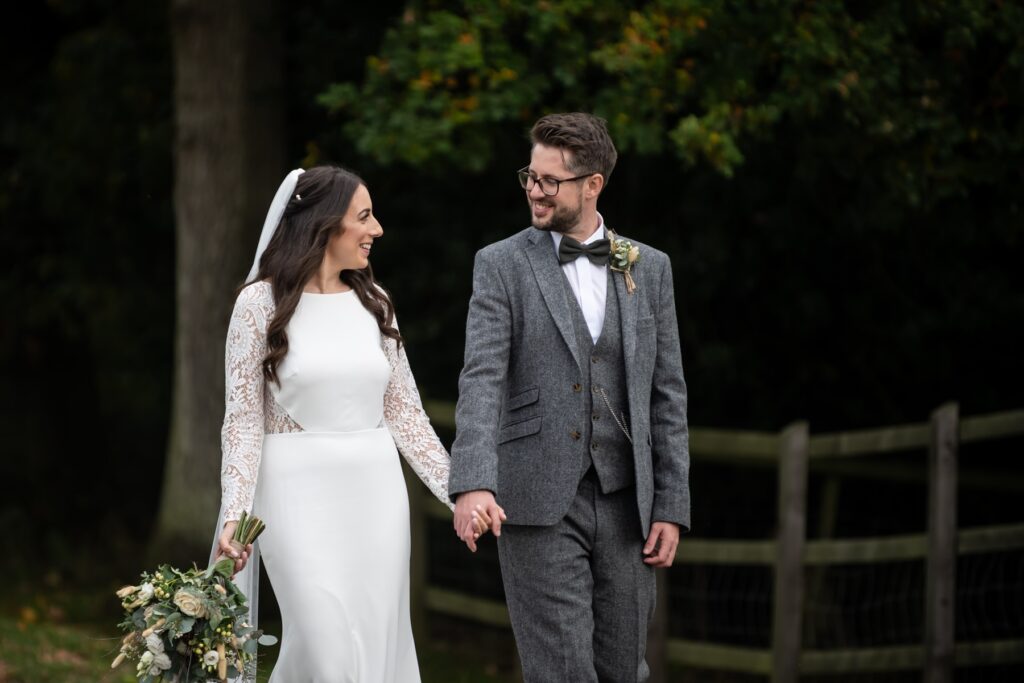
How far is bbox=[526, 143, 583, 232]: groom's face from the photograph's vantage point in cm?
458

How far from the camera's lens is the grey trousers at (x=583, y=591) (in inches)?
179

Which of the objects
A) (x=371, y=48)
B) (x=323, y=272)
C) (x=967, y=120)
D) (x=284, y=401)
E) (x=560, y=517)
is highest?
(x=371, y=48)

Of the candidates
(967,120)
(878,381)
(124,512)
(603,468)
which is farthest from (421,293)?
(603,468)

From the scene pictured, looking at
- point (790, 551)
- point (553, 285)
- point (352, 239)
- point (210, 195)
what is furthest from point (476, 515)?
point (210, 195)

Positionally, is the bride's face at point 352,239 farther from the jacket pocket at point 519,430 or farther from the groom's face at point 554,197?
the jacket pocket at point 519,430

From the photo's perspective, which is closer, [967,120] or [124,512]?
[967,120]

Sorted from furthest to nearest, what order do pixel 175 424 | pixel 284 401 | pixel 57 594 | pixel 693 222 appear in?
pixel 57 594, pixel 175 424, pixel 693 222, pixel 284 401

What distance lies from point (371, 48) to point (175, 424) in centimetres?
294

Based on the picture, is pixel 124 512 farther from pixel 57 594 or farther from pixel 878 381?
pixel 878 381

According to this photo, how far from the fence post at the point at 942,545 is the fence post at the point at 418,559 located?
3.16 metres

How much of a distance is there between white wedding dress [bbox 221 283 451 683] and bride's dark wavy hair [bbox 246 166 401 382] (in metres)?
0.05

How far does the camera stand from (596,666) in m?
4.67

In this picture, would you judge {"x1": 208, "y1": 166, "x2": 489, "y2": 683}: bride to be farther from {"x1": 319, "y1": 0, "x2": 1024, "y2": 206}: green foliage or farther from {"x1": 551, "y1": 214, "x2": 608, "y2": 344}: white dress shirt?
{"x1": 319, "y1": 0, "x2": 1024, "y2": 206}: green foliage

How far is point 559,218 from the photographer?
4.66 metres
